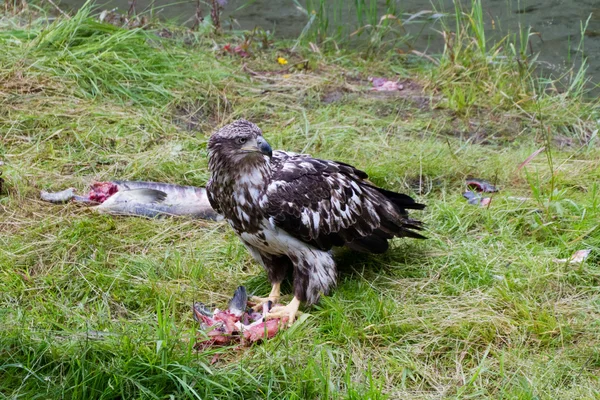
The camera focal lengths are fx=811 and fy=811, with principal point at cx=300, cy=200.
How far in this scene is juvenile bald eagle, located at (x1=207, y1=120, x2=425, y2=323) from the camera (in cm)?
396

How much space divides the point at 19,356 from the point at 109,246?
4.47ft

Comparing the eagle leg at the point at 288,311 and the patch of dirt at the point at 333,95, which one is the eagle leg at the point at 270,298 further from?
the patch of dirt at the point at 333,95

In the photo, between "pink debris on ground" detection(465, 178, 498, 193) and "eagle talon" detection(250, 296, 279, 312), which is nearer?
"eagle talon" detection(250, 296, 279, 312)

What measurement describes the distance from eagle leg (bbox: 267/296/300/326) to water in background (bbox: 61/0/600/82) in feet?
14.6

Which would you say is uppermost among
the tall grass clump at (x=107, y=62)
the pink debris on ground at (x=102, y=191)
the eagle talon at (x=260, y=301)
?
the tall grass clump at (x=107, y=62)

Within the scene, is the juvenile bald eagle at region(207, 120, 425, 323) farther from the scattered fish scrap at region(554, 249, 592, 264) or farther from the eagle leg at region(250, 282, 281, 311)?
the scattered fish scrap at region(554, 249, 592, 264)

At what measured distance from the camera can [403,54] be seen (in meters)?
7.79

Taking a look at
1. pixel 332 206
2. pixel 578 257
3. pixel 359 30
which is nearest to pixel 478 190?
pixel 578 257

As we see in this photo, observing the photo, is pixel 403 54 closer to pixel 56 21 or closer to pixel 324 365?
pixel 56 21

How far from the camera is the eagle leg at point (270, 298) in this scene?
4258mm

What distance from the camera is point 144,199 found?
16.7 feet

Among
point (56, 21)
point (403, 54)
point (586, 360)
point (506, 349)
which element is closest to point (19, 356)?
point (506, 349)

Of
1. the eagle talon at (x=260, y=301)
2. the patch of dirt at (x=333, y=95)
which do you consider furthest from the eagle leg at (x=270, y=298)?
the patch of dirt at (x=333, y=95)

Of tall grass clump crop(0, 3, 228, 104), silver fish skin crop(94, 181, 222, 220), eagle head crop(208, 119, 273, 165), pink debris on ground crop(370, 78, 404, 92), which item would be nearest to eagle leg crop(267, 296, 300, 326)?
eagle head crop(208, 119, 273, 165)
